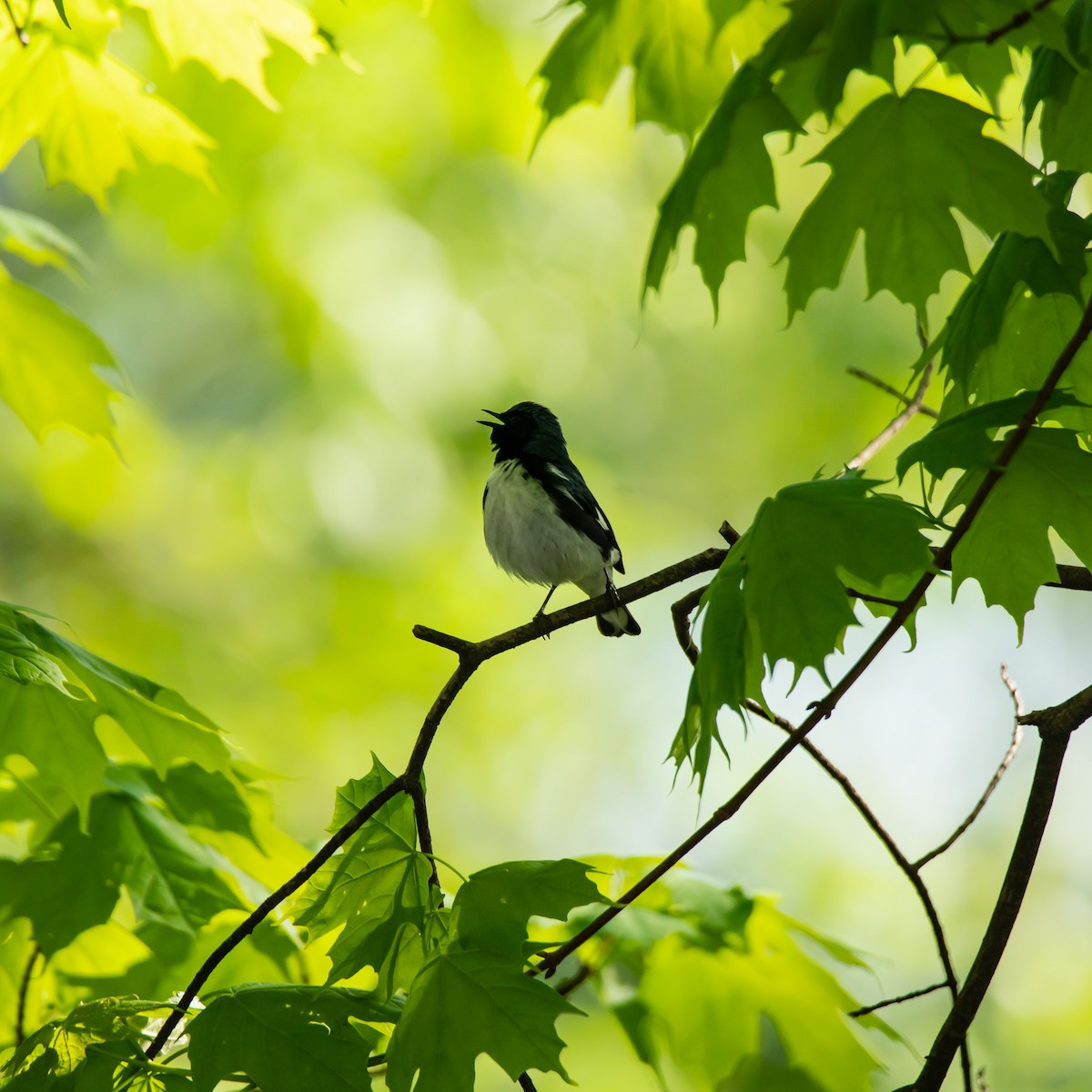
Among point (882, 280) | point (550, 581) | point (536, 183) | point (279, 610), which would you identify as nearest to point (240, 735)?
point (279, 610)

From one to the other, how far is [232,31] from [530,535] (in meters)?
1.58

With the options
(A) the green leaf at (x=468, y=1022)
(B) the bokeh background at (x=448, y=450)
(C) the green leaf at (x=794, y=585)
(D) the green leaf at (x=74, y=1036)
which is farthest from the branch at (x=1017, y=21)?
(B) the bokeh background at (x=448, y=450)

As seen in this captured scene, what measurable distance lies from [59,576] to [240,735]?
1532 mm

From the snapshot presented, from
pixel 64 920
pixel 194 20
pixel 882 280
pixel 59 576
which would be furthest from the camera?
pixel 59 576

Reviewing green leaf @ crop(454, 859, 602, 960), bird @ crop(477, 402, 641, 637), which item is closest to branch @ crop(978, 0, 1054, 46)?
green leaf @ crop(454, 859, 602, 960)

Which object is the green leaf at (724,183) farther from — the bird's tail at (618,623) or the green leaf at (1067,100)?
the bird's tail at (618,623)

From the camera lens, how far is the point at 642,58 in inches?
86.0

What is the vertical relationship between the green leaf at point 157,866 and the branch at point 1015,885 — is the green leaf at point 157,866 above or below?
above

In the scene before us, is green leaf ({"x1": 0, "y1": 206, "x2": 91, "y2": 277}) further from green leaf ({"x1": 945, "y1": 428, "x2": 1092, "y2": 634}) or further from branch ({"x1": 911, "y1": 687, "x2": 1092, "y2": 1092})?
branch ({"x1": 911, "y1": 687, "x2": 1092, "y2": 1092})

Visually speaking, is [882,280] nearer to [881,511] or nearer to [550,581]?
[881,511]

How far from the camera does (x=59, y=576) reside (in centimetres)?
639

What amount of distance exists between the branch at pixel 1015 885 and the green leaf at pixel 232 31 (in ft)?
6.73

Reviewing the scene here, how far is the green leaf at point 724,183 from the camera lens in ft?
4.56

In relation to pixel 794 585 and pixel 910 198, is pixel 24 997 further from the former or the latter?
pixel 910 198
